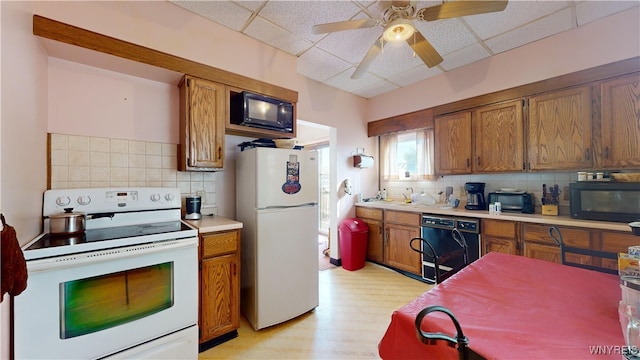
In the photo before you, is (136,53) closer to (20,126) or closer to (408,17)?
(20,126)

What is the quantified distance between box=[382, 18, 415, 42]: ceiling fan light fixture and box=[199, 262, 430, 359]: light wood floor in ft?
8.04

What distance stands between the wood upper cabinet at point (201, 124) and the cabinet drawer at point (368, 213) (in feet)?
7.65

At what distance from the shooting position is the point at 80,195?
173 cm

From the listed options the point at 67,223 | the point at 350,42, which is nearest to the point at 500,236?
the point at 350,42

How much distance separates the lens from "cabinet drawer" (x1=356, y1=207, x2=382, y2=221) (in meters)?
3.58

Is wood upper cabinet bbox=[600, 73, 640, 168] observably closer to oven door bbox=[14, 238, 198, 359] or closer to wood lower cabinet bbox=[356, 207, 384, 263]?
wood lower cabinet bbox=[356, 207, 384, 263]

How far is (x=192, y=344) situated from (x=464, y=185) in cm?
344

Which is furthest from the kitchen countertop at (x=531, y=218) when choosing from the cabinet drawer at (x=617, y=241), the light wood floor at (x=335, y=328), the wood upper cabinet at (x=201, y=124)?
the wood upper cabinet at (x=201, y=124)

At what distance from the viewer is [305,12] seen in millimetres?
2070

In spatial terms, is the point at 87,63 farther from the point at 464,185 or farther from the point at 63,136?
the point at 464,185

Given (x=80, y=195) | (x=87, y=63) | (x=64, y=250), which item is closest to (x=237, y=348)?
(x=64, y=250)

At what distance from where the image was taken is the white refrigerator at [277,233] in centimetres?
209

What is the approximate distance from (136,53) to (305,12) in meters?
1.38

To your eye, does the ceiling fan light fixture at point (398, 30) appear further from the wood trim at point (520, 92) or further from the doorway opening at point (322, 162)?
Result: the doorway opening at point (322, 162)
